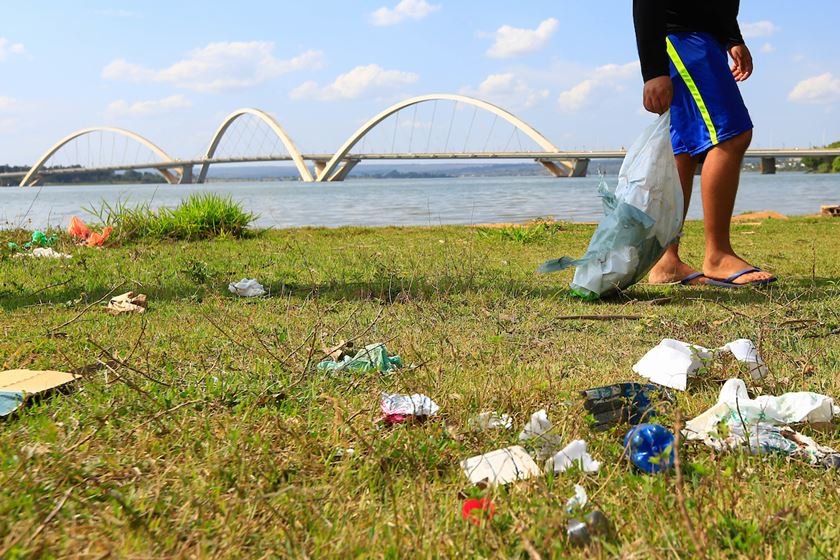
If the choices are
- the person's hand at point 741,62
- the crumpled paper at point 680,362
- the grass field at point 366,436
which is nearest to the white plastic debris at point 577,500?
the grass field at point 366,436

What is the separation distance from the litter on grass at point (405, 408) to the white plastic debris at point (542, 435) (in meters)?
0.22

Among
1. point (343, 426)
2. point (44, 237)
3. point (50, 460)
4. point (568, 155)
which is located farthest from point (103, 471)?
point (568, 155)

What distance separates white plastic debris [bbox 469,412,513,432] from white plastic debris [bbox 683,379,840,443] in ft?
1.22

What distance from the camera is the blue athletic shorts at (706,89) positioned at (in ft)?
12.8

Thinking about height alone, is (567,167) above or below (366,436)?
above

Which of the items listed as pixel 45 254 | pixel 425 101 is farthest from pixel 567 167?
pixel 45 254

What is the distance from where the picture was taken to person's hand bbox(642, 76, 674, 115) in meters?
3.70

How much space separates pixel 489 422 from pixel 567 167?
47.5 m

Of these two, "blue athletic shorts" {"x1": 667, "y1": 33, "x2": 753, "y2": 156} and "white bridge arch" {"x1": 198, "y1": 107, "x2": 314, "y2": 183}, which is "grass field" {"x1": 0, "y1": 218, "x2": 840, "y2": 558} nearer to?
"blue athletic shorts" {"x1": 667, "y1": 33, "x2": 753, "y2": 156}

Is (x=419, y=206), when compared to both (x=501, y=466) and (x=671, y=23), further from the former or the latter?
A: (x=501, y=466)

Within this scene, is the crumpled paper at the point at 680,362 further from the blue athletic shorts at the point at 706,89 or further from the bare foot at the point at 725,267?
the blue athletic shorts at the point at 706,89

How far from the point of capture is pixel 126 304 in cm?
330

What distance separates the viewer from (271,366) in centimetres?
213

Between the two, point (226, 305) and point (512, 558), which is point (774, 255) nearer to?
point (226, 305)
